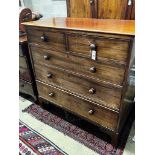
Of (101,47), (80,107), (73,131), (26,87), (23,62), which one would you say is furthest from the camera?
(26,87)

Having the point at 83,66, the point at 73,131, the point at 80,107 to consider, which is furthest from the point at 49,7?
the point at 73,131

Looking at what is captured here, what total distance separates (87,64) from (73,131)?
775 millimetres

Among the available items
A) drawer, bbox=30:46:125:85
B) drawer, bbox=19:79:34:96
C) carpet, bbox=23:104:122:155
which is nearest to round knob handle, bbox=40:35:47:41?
drawer, bbox=30:46:125:85

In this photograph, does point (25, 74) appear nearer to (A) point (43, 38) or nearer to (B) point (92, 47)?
(A) point (43, 38)

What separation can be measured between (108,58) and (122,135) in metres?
0.87

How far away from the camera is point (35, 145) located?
1568 mm

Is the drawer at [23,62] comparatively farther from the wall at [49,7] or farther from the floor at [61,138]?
the wall at [49,7]

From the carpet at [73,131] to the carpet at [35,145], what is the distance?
7.1 inches

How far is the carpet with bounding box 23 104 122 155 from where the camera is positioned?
1491mm

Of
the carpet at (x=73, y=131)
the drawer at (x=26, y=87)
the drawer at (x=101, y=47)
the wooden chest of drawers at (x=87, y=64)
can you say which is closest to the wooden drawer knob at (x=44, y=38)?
the wooden chest of drawers at (x=87, y=64)
